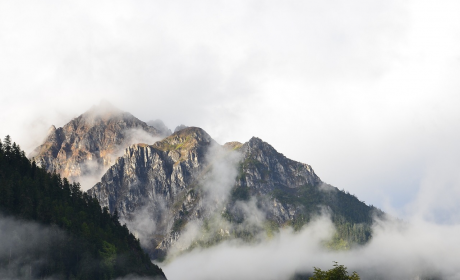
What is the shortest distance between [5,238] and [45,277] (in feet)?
71.1

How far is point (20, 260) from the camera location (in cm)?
18938

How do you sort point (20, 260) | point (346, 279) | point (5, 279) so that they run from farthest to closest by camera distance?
point (20, 260) → point (5, 279) → point (346, 279)

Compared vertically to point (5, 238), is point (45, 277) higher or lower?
lower

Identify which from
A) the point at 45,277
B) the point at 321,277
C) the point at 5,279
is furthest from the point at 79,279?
the point at 321,277

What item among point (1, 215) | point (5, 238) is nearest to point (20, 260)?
point (5, 238)

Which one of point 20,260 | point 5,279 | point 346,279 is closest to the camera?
point 346,279

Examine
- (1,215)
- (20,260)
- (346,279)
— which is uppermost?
(1,215)

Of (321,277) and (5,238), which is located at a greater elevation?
(5,238)

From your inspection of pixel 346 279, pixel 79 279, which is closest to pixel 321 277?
pixel 346 279

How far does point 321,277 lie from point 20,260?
127m

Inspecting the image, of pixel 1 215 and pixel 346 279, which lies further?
pixel 1 215

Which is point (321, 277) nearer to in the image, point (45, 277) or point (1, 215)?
point (45, 277)

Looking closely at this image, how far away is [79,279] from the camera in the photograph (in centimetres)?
19888

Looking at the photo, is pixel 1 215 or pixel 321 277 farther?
pixel 1 215
